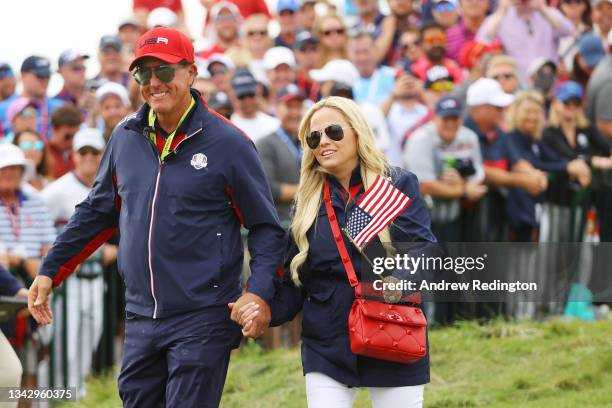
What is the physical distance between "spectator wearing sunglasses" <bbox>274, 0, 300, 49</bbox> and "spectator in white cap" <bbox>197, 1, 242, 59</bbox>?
0.97m

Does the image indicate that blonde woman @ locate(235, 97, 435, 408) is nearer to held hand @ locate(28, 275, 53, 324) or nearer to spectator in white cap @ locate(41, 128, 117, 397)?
held hand @ locate(28, 275, 53, 324)

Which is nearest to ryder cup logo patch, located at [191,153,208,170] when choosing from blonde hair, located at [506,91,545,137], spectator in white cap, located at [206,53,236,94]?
blonde hair, located at [506,91,545,137]

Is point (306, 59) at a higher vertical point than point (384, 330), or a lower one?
higher

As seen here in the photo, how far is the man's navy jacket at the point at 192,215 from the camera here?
254 inches

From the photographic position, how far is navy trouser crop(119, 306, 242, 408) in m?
6.42

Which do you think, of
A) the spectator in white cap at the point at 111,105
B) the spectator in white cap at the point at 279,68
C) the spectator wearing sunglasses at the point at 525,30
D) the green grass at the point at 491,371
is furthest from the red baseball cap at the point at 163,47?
the spectator wearing sunglasses at the point at 525,30

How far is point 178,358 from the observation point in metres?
6.42

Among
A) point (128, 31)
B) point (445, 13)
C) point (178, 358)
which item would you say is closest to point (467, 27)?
point (445, 13)

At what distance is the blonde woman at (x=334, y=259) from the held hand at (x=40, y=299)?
116 centimetres

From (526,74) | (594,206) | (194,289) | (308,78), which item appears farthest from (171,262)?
(526,74)

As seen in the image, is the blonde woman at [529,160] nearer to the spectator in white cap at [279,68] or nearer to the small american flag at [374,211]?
the spectator in white cap at [279,68]

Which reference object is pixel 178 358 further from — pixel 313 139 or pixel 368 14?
pixel 368 14

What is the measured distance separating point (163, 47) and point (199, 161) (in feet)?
1.94

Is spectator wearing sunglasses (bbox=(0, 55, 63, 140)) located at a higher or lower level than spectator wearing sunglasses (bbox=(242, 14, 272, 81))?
lower
